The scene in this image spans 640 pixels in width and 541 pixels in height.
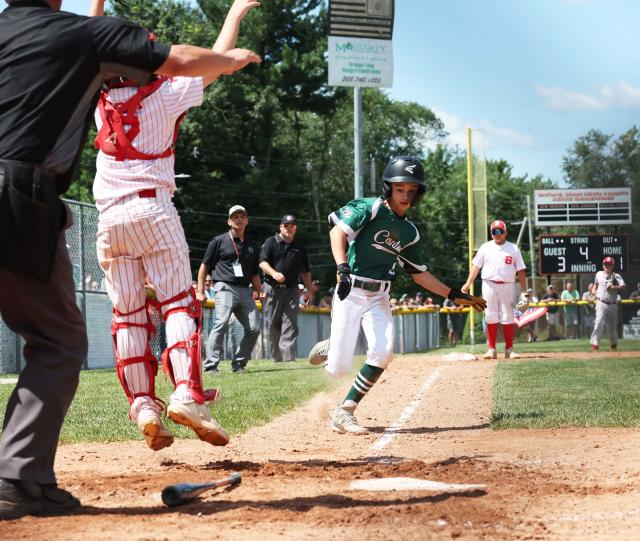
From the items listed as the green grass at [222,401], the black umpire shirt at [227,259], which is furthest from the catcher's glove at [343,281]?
the black umpire shirt at [227,259]

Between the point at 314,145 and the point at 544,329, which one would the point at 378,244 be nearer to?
the point at 544,329

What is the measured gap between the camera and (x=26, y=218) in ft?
13.3

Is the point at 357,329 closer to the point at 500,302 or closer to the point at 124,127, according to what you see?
the point at 124,127

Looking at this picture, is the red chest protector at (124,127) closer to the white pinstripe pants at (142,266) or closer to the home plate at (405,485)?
the white pinstripe pants at (142,266)

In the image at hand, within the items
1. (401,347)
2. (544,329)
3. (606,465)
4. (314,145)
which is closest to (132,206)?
(606,465)

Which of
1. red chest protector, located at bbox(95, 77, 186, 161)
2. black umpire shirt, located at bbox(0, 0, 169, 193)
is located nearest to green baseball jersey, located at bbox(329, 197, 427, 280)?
red chest protector, located at bbox(95, 77, 186, 161)

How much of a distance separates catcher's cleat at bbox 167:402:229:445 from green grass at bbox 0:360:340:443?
1.99 meters

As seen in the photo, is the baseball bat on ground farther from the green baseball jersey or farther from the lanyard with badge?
the lanyard with badge

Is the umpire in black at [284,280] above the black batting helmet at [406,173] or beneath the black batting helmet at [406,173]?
A: beneath

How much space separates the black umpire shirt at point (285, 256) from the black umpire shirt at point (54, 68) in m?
12.9

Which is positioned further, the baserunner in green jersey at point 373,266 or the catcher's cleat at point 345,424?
the baserunner in green jersey at point 373,266

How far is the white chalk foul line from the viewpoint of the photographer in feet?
23.5

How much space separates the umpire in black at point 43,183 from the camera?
4086mm

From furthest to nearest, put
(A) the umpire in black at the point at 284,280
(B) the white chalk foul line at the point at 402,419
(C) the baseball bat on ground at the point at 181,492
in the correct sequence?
1. (A) the umpire in black at the point at 284,280
2. (B) the white chalk foul line at the point at 402,419
3. (C) the baseball bat on ground at the point at 181,492
